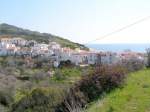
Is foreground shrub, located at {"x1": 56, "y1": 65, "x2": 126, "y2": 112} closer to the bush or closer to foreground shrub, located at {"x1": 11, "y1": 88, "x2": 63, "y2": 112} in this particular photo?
foreground shrub, located at {"x1": 11, "y1": 88, "x2": 63, "y2": 112}

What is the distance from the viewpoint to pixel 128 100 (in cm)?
666

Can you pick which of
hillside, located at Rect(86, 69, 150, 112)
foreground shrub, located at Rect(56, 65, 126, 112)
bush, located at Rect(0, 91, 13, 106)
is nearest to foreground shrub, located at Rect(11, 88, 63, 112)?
foreground shrub, located at Rect(56, 65, 126, 112)

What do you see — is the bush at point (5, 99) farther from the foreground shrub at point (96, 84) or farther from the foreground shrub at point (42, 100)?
the foreground shrub at point (96, 84)

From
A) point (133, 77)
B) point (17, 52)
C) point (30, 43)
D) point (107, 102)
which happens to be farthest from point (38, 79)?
point (30, 43)

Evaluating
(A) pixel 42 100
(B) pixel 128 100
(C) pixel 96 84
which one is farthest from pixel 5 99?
(B) pixel 128 100

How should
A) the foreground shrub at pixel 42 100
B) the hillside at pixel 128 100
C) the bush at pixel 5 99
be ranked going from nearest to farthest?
the hillside at pixel 128 100 → the foreground shrub at pixel 42 100 → the bush at pixel 5 99

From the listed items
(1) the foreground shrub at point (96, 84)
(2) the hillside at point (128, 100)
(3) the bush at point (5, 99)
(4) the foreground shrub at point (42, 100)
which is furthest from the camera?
(3) the bush at point (5, 99)

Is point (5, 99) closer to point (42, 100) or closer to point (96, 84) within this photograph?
point (42, 100)

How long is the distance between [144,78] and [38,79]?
108 ft

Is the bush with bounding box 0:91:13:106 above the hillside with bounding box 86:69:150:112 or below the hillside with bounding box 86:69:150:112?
below

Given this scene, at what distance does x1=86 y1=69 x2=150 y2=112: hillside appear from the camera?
19.3 ft

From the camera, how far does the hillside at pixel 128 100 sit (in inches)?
232

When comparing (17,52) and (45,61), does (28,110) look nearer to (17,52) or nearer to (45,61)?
(45,61)

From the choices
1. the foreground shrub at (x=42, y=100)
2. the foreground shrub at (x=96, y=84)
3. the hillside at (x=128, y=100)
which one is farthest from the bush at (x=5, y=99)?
the hillside at (x=128, y=100)
